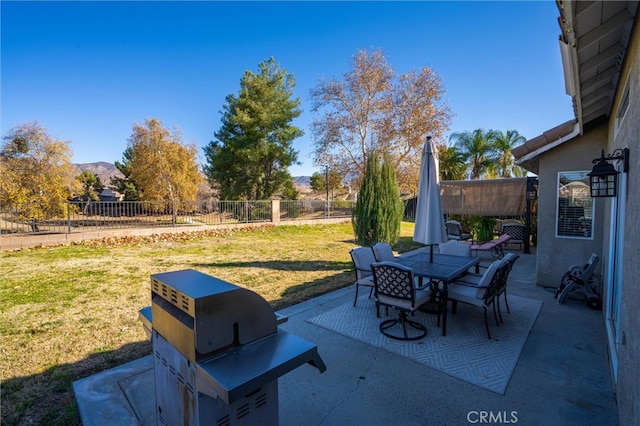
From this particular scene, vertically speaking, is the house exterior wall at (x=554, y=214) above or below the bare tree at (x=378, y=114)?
below

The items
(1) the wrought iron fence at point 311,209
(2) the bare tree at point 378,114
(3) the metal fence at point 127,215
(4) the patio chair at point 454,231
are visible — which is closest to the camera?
(3) the metal fence at point 127,215

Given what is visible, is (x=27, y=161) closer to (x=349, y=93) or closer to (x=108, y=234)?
(x=108, y=234)

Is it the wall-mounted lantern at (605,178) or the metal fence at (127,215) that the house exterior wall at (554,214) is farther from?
the metal fence at (127,215)

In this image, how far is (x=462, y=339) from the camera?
3473 millimetres

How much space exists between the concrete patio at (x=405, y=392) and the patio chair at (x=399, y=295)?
580mm

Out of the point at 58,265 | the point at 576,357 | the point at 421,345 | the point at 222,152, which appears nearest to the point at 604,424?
the point at 576,357

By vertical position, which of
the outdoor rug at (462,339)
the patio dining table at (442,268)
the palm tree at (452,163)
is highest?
the palm tree at (452,163)

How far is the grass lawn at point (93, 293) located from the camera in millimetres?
2623

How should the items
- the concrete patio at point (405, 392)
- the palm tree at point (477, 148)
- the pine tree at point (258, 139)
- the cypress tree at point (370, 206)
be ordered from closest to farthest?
the concrete patio at point (405, 392), the cypress tree at point (370, 206), the palm tree at point (477, 148), the pine tree at point (258, 139)

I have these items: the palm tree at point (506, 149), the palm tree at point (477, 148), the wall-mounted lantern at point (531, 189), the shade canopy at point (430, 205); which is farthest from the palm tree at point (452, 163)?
the shade canopy at point (430, 205)

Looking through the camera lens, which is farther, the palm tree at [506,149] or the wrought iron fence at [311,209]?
the palm tree at [506,149]

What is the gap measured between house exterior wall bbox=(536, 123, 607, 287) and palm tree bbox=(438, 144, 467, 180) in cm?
1497

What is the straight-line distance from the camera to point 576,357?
3.04 metres

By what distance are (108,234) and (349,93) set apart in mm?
14840
